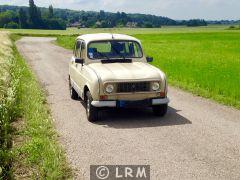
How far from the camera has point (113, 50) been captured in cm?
1082

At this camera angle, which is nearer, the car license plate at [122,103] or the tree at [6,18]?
the car license plate at [122,103]

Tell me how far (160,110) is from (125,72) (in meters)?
1.36

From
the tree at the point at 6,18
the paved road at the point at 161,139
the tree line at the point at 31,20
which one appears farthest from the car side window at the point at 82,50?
the tree at the point at 6,18

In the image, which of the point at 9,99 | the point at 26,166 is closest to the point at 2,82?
the point at 9,99

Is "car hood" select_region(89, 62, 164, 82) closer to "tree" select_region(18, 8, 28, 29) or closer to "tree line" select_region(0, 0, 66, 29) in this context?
"tree line" select_region(0, 0, 66, 29)

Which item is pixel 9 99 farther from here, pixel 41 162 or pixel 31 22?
pixel 31 22

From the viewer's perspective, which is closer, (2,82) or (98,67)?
(98,67)

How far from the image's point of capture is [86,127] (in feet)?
29.7

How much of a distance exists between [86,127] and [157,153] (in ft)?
7.93

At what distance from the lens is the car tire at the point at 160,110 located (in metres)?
9.88

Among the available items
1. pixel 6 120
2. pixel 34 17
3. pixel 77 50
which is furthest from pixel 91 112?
pixel 34 17

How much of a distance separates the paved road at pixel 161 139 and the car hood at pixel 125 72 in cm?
108

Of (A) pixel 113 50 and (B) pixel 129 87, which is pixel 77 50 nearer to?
(A) pixel 113 50

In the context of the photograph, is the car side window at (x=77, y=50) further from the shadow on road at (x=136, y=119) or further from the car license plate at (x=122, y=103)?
the car license plate at (x=122, y=103)
